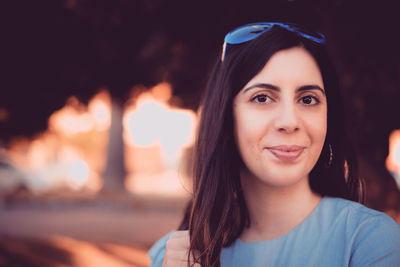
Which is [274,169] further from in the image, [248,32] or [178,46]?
[178,46]

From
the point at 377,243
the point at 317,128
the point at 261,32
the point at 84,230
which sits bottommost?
the point at 377,243

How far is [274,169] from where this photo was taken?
1488mm

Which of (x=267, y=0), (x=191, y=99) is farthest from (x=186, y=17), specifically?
(x=191, y=99)

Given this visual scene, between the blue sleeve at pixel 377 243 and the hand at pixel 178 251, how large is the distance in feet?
2.09

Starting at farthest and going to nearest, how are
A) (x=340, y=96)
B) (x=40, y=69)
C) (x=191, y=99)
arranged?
(x=191, y=99), (x=40, y=69), (x=340, y=96)

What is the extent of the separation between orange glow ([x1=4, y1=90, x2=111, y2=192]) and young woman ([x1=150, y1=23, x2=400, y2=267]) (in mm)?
4256

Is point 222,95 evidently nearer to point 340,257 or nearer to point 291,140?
point 291,140

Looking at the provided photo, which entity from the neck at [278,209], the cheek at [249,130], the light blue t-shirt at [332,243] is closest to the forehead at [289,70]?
the cheek at [249,130]

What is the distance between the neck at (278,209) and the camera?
1577mm

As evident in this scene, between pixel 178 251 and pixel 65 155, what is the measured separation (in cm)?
4390

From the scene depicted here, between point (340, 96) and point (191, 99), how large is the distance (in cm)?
276

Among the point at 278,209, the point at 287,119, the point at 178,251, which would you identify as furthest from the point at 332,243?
the point at 178,251

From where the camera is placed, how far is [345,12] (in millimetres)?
2840

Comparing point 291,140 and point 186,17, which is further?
point 186,17
